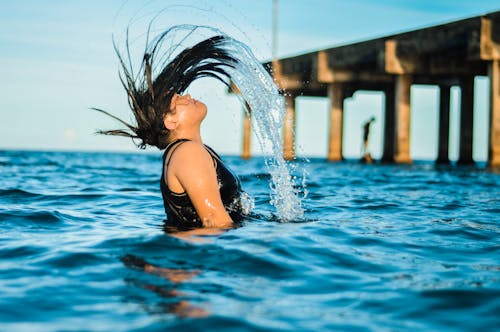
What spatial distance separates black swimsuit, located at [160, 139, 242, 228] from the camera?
506 centimetres

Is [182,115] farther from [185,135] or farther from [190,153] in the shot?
[190,153]

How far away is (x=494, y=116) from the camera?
20672 millimetres

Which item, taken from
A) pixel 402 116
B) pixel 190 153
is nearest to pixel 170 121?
pixel 190 153

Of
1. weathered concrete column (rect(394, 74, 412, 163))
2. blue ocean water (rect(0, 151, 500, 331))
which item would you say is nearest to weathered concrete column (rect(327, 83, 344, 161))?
weathered concrete column (rect(394, 74, 412, 163))

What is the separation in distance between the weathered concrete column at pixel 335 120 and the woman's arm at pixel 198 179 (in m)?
26.3

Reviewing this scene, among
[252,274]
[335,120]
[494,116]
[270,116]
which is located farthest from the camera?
[335,120]

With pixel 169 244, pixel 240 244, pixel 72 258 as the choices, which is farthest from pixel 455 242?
pixel 72 258

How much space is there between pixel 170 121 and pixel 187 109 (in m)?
0.17

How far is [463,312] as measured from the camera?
10.7 ft

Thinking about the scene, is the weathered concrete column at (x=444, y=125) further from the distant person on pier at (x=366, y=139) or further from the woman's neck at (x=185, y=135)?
the woman's neck at (x=185, y=135)

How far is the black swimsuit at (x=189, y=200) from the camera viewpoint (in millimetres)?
5059

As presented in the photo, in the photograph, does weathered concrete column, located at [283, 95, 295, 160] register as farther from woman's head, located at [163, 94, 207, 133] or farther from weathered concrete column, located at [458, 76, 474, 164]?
woman's head, located at [163, 94, 207, 133]

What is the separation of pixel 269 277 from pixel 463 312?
43.4 inches

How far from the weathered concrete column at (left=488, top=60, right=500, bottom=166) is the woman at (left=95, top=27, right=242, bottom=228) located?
54.8ft
